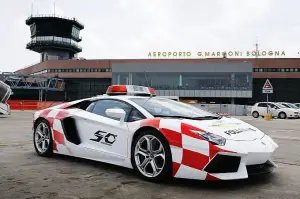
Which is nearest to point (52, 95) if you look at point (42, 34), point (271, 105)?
point (42, 34)

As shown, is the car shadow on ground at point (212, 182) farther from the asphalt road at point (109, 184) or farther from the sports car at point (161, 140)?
the sports car at point (161, 140)

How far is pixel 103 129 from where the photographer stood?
5.09 meters

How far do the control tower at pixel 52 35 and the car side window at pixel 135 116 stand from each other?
76708mm

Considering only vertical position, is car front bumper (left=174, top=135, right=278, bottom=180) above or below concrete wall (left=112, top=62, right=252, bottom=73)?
below

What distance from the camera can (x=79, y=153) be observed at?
547 cm

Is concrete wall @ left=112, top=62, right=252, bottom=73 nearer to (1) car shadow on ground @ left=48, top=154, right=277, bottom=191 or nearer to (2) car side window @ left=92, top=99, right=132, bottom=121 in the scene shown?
(2) car side window @ left=92, top=99, right=132, bottom=121

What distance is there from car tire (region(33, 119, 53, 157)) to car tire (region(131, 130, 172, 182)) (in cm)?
215

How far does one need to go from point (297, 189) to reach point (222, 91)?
196 ft

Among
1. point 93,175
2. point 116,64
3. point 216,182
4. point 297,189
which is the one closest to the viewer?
point 297,189

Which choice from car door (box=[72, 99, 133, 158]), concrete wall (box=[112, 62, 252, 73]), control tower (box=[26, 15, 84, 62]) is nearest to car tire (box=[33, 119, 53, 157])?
car door (box=[72, 99, 133, 158])

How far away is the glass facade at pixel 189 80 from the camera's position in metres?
62.7

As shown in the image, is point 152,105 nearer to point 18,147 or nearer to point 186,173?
point 186,173

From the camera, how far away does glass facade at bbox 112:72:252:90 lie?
6273 cm

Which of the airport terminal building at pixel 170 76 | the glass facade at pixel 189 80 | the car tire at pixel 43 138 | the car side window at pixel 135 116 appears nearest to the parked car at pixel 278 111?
the car tire at pixel 43 138
